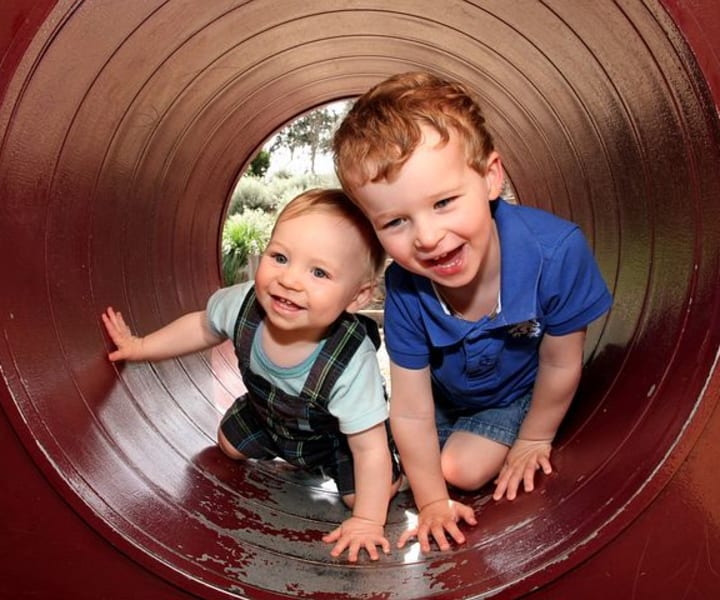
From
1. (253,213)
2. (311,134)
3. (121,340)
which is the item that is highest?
(311,134)

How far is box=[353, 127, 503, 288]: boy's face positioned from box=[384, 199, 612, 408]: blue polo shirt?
0.65 ft

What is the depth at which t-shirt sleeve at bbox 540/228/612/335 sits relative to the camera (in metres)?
2.14

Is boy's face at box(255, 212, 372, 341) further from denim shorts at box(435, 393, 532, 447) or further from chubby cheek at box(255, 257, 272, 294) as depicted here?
denim shorts at box(435, 393, 532, 447)

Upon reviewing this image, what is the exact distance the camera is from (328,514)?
97.5 inches

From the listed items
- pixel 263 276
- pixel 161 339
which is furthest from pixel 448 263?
pixel 161 339

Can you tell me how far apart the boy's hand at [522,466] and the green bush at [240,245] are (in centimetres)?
600

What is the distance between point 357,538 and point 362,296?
625 mm

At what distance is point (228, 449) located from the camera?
8.91 ft

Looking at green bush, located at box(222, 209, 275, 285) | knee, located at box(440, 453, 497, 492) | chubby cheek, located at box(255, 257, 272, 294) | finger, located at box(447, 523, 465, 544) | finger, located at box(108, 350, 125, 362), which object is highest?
green bush, located at box(222, 209, 275, 285)

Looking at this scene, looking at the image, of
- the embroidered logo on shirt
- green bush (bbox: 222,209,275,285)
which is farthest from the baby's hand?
green bush (bbox: 222,209,275,285)

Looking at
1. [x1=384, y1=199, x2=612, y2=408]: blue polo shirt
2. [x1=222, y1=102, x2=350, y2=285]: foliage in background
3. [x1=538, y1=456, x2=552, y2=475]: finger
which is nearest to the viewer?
[x1=384, y1=199, x2=612, y2=408]: blue polo shirt

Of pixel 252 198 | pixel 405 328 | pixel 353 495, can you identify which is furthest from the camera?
pixel 252 198

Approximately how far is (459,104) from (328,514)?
122cm

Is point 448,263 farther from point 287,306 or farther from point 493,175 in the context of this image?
point 287,306
